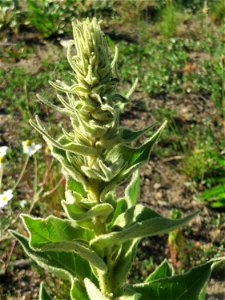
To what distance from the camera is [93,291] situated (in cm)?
197

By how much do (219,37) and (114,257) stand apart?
4.73 metres

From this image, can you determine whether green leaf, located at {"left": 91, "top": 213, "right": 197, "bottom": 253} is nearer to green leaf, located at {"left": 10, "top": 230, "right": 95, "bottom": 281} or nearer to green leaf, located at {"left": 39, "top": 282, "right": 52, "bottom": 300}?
green leaf, located at {"left": 10, "top": 230, "right": 95, "bottom": 281}

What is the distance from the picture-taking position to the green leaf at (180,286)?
6.86 feet

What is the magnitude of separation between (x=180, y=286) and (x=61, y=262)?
0.48 meters

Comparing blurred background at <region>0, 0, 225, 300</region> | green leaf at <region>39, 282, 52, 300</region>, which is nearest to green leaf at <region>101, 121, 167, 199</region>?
green leaf at <region>39, 282, 52, 300</region>

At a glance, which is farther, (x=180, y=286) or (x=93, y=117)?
(x=180, y=286)

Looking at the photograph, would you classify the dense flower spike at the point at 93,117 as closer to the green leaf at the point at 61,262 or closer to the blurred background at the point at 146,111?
the green leaf at the point at 61,262

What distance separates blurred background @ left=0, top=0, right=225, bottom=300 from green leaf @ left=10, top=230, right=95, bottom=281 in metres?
1.41

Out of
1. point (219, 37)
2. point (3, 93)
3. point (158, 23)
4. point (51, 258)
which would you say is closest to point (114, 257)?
point (51, 258)

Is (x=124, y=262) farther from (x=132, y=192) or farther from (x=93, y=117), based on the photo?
(x=93, y=117)

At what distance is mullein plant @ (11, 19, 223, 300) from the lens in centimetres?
164

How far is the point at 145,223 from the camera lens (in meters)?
1.80

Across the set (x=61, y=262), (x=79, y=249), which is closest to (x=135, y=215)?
(x=79, y=249)

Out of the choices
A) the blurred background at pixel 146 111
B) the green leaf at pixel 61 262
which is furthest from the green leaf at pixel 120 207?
the blurred background at pixel 146 111
